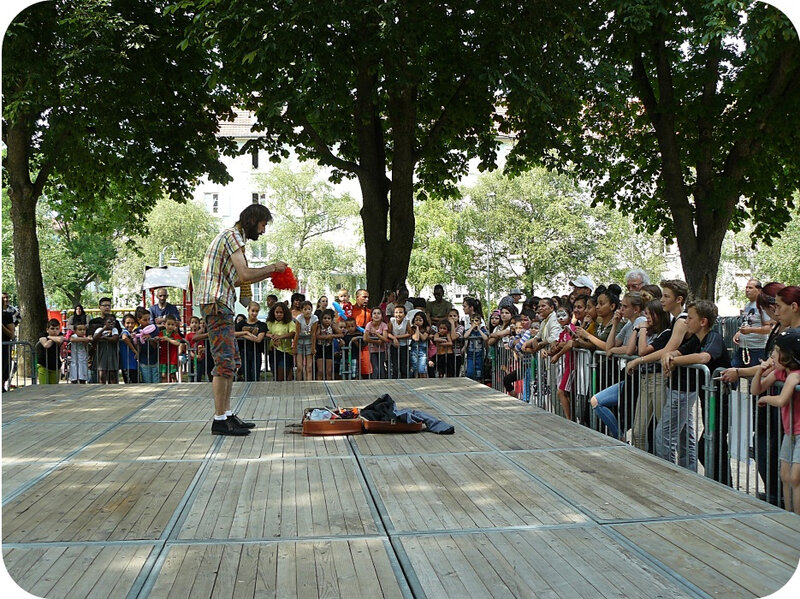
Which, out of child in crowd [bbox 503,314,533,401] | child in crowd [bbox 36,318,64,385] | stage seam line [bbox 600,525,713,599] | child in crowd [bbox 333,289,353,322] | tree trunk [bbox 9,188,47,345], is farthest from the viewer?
tree trunk [bbox 9,188,47,345]

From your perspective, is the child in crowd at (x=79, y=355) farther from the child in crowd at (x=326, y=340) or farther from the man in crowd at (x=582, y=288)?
the man in crowd at (x=582, y=288)

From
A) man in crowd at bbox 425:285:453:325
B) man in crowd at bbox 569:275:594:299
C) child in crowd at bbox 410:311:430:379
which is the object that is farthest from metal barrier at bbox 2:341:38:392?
man in crowd at bbox 569:275:594:299

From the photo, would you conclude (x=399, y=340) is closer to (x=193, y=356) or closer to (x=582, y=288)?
(x=582, y=288)

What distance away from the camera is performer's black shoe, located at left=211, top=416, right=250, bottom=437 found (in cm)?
852

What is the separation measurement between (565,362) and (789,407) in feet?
14.8

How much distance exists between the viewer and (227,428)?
853cm

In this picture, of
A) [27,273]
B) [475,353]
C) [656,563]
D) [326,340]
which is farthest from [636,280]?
[27,273]

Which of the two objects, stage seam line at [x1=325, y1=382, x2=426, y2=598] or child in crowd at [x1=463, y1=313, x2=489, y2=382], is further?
child in crowd at [x1=463, y1=313, x2=489, y2=382]

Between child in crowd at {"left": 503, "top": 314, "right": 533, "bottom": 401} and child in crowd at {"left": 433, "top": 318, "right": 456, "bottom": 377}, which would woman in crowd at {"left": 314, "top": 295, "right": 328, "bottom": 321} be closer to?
child in crowd at {"left": 433, "top": 318, "right": 456, "bottom": 377}

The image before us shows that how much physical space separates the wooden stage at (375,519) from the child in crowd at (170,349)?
20.9ft

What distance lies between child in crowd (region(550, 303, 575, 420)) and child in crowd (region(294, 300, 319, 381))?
539cm

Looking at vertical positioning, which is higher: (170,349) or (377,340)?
(377,340)

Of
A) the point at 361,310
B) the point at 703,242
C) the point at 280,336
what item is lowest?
the point at 280,336

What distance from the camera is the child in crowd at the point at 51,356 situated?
51.4ft
